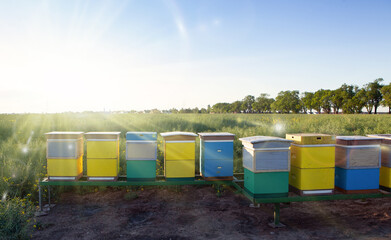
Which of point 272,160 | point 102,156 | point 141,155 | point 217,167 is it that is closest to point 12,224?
point 102,156

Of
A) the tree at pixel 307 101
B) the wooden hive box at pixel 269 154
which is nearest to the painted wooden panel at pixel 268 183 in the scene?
the wooden hive box at pixel 269 154

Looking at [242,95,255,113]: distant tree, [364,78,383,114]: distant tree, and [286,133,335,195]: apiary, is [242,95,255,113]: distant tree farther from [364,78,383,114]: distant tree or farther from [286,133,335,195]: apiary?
[286,133,335,195]: apiary

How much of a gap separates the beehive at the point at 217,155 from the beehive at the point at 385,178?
3166 mm

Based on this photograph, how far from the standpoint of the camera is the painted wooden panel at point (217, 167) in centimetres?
558

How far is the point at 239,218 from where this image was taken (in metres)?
5.43

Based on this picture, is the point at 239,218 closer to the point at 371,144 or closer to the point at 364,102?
the point at 371,144

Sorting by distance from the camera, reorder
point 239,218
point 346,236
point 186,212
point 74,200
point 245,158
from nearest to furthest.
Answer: point 346,236, point 245,158, point 239,218, point 186,212, point 74,200

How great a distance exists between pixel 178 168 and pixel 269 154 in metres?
2.04

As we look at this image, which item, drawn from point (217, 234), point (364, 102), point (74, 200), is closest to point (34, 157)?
point (74, 200)

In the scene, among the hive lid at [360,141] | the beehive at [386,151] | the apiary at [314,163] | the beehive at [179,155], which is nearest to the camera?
the apiary at [314,163]

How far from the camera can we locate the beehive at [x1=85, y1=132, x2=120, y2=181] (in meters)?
5.46

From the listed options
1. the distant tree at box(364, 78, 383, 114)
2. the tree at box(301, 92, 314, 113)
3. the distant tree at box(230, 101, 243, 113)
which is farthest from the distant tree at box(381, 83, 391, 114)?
the distant tree at box(230, 101, 243, 113)

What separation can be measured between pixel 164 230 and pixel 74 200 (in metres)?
3.07

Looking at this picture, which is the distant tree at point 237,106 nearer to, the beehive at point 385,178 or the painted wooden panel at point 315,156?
the beehive at point 385,178
